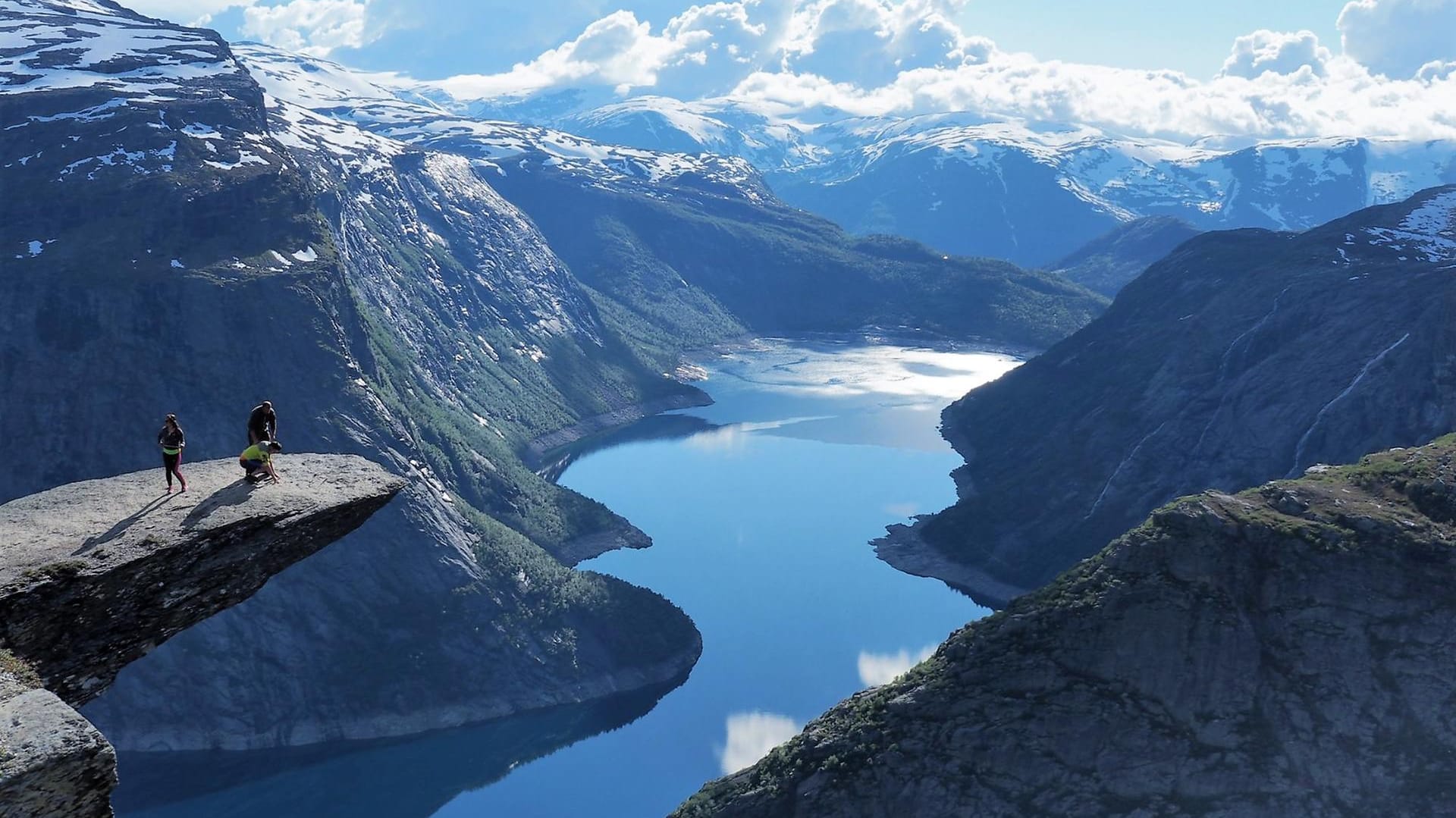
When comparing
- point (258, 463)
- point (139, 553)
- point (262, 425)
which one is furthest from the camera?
point (262, 425)

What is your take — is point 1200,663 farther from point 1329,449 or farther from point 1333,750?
point 1329,449

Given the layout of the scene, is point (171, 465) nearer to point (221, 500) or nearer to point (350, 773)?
point (221, 500)

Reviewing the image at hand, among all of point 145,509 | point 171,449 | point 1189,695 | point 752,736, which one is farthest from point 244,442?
point 145,509

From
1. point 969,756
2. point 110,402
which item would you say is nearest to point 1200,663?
point 969,756

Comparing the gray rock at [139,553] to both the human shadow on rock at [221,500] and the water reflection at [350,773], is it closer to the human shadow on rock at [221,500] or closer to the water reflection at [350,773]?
the human shadow on rock at [221,500]

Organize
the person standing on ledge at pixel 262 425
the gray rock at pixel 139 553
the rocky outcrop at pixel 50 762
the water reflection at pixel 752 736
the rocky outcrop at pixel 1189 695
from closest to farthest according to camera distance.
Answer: the rocky outcrop at pixel 50 762, the gray rock at pixel 139 553, the person standing on ledge at pixel 262 425, the rocky outcrop at pixel 1189 695, the water reflection at pixel 752 736

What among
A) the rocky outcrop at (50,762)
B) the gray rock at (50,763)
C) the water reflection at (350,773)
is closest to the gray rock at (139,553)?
the rocky outcrop at (50,762)
